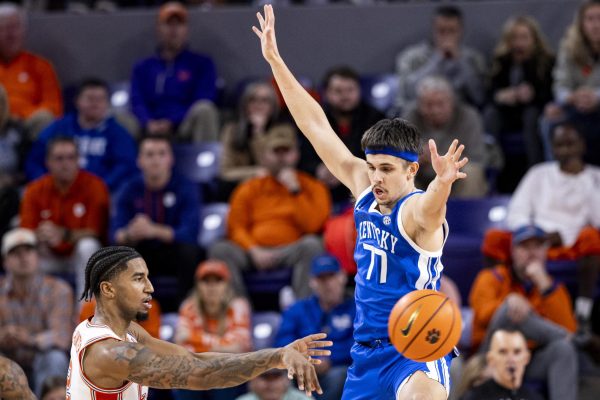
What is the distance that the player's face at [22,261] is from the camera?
10305 mm

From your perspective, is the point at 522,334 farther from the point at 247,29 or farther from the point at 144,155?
the point at 247,29

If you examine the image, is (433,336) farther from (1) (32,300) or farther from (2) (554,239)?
(1) (32,300)

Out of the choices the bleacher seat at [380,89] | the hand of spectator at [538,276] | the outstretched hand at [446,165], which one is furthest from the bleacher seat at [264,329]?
the outstretched hand at [446,165]

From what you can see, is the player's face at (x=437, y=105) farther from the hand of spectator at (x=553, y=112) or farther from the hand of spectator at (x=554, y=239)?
the hand of spectator at (x=554, y=239)

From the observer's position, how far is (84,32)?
13.6 m

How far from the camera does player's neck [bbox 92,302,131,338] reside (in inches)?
224

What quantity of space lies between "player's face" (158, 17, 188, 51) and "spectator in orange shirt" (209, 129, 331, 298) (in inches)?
78.6

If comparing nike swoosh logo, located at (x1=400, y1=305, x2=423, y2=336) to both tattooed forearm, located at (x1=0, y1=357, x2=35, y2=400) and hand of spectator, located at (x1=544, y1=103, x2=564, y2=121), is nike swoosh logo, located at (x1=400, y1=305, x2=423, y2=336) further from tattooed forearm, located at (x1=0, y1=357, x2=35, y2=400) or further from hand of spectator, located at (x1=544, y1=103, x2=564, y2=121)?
hand of spectator, located at (x1=544, y1=103, x2=564, y2=121)

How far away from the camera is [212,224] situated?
1142cm

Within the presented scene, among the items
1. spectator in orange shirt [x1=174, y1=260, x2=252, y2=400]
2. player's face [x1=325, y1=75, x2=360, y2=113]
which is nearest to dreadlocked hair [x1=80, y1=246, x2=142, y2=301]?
spectator in orange shirt [x1=174, y1=260, x2=252, y2=400]

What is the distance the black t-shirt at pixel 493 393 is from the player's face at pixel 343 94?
3.48m

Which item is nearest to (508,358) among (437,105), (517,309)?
(517,309)

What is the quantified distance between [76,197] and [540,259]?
4.50m

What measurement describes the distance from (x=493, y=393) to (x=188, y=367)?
13.8 feet
